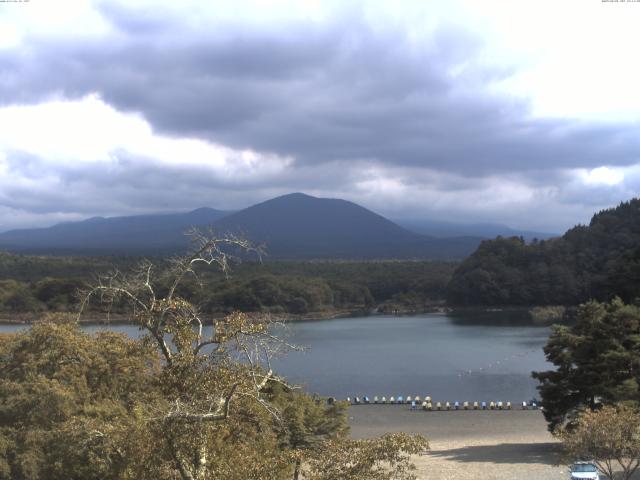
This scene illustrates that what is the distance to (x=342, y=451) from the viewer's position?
20.1 feet

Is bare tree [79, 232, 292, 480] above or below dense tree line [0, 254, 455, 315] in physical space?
above

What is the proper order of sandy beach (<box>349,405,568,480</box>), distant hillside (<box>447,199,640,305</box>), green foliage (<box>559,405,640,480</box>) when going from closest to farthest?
green foliage (<box>559,405,640,480</box>) → sandy beach (<box>349,405,568,480</box>) → distant hillside (<box>447,199,640,305</box>)

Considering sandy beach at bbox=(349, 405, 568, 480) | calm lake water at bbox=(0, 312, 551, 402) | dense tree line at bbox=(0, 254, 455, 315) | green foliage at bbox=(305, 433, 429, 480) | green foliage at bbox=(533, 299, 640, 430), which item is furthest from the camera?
dense tree line at bbox=(0, 254, 455, 315)

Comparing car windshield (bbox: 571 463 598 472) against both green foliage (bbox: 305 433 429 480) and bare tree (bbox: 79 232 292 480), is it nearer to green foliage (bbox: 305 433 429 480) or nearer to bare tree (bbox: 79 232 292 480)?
green foliage (bbox: 305 433 429 480)

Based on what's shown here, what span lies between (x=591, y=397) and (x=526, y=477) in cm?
292

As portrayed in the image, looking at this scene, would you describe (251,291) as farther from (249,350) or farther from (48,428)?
(249,350)

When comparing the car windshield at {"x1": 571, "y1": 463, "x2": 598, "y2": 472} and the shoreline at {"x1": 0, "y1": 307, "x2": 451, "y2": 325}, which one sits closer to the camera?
the car windshield at {"x1": 571, "y1": 463, "x2": 598, "y2": 472}

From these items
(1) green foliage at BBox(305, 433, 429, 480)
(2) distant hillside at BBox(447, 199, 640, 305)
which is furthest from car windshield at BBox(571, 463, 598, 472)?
(2) distant hillside at BBox(447, 199, 640, 305)

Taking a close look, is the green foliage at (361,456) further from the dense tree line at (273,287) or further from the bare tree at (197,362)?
the dense tree line at (273,287)

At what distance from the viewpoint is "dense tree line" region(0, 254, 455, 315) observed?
195 feet

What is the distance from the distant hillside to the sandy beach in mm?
43122

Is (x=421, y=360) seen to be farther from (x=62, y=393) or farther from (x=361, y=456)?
(x=361, y=456)

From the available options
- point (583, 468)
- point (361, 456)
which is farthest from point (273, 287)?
point (361, 456)

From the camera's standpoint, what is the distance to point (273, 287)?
64.4 meters
